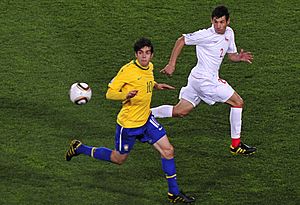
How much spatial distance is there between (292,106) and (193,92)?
233cm

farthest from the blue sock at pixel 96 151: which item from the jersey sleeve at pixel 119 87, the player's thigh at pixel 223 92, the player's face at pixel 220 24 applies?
the player's face at pixel 220 24

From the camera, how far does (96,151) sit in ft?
49.0

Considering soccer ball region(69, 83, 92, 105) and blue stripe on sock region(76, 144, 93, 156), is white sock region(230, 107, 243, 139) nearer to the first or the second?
blue stripe on sock region(76, 144, 93, 156)

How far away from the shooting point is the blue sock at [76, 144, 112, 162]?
582 inches

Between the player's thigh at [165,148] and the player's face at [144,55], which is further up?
the player's face at [144,55]

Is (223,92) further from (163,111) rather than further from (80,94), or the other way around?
(80,94)

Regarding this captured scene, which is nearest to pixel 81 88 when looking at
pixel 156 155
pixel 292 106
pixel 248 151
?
pixel 156 155

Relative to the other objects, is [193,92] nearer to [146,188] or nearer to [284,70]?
[146,188]

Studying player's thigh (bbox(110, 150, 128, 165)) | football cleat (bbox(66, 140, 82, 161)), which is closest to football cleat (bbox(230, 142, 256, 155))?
player's thigh (bbox(110, 150, 128, 165))

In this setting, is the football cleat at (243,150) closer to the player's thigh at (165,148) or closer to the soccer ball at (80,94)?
the player's thigh at (165,148)

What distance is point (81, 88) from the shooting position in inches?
575

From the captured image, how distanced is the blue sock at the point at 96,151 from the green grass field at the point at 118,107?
35 centimetres

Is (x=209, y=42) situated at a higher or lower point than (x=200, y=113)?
higher

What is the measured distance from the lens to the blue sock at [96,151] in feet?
48.5
